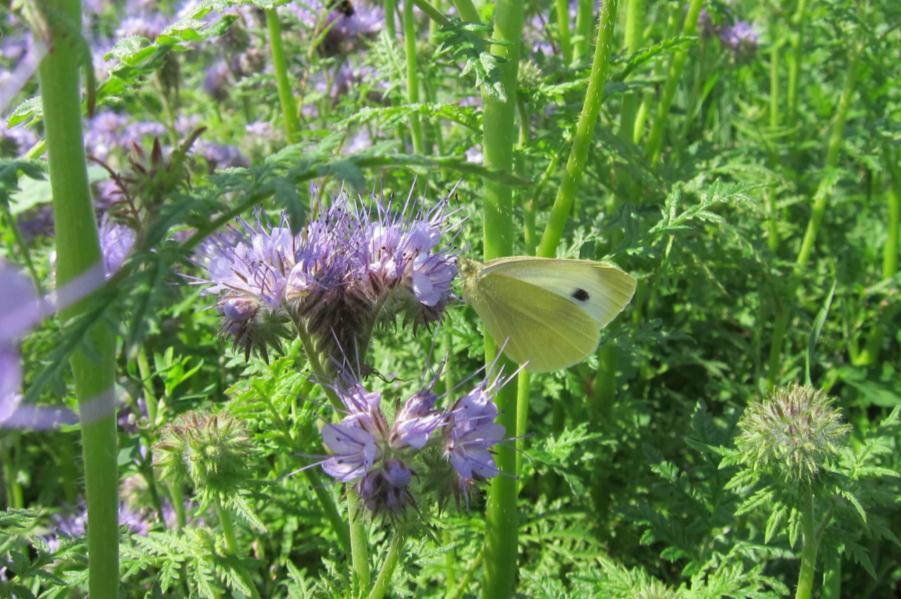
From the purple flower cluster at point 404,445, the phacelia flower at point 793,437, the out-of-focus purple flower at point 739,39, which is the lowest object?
the phacelia flower at point 793,437

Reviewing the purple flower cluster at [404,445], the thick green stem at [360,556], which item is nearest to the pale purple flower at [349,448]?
the purple flower cluster at [404,445]

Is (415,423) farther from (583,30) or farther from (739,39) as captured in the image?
(739,39)

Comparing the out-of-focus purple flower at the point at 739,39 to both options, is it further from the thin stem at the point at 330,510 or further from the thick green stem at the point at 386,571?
the thick green stem at the point at 386,571

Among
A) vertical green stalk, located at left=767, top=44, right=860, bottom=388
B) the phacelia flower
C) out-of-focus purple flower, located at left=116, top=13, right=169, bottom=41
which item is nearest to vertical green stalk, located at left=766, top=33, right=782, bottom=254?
vertical green stalk, located at left=767, top=44, right=860, bottom=388

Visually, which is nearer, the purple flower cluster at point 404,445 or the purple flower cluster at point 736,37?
the purple flower cluster at point 404,445

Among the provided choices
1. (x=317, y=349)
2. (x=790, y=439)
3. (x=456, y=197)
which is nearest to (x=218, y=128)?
(x=456, y=197)

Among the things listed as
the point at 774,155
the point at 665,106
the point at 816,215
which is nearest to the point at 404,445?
the point at 665,106
